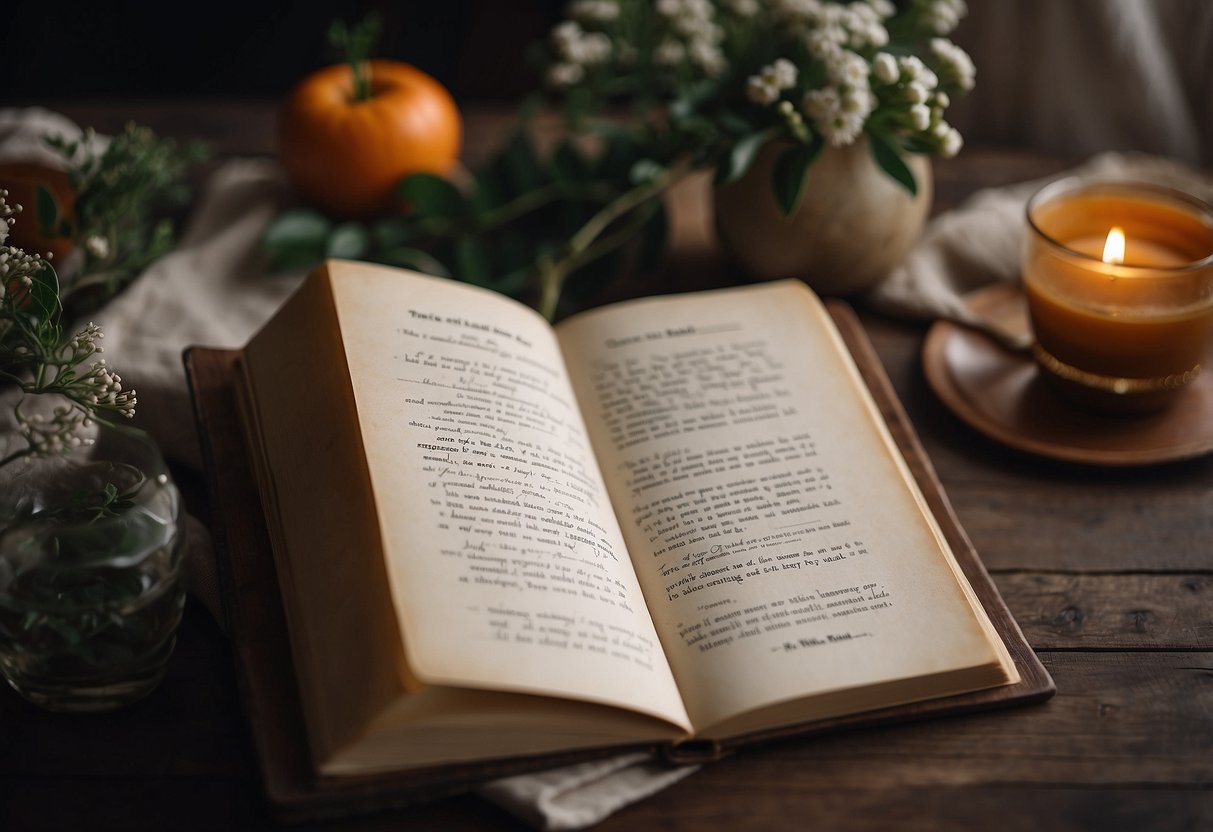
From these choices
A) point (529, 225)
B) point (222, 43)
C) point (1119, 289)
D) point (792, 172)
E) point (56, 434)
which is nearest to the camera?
point (56, 434)

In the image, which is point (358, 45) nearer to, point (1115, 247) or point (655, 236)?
point (655, 236)

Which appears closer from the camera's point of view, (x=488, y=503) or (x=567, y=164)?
(x=488, y=503)

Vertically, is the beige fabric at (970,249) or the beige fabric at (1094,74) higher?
the beige fabric at (1094,74)

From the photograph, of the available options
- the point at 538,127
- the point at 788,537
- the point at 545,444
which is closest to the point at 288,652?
the point at 545,444

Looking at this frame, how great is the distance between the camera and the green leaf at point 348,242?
1034mm

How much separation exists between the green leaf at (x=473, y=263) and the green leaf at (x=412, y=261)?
2cm

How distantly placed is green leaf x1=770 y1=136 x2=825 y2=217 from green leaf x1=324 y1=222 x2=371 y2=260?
39cm

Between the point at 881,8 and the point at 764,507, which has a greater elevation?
the point at 881,8

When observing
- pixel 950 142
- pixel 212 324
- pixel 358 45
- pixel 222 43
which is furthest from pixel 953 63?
pixel 222 43

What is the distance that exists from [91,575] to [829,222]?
66 cm

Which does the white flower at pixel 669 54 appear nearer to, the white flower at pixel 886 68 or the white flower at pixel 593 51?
the white flower at pixel 593 51

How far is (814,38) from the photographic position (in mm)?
915

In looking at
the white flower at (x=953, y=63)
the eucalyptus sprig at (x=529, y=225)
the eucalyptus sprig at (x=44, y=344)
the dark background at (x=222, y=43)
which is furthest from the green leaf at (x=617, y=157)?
the dark background at (x=222, y=43)

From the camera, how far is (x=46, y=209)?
0.88 m
